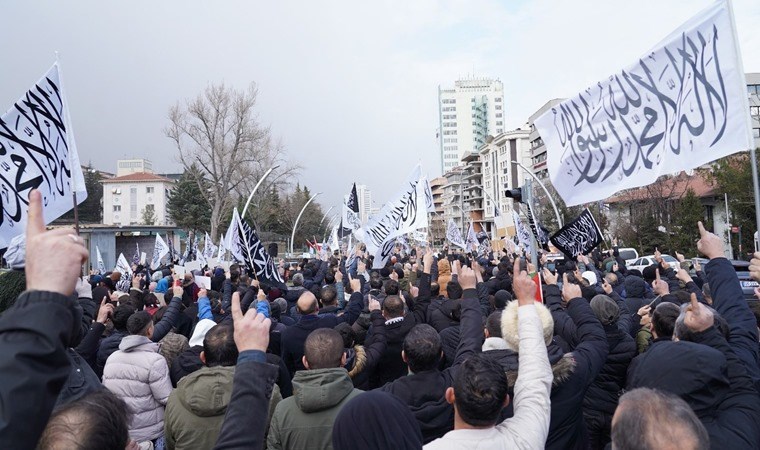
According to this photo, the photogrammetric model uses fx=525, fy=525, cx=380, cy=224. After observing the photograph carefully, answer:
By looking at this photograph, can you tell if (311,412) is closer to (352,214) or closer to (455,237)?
(455,237)

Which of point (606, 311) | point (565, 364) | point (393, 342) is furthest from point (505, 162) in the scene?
point (565, 364)

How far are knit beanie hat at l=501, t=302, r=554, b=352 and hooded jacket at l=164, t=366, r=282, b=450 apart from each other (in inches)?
67.2

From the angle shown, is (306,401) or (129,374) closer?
(306,401)

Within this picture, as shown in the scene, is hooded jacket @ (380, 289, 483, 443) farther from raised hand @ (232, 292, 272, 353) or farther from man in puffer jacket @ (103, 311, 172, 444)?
man in puffer jacket @ (103, 311, 172, 444)

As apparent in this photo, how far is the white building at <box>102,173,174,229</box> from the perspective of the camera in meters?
90.9

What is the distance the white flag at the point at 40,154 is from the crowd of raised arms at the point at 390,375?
1255mm

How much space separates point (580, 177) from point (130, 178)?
3835 inches

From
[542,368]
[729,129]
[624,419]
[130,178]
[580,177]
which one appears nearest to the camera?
[624,419]

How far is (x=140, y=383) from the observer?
13.5ft

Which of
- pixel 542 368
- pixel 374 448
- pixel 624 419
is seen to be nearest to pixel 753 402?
pixel 542 368

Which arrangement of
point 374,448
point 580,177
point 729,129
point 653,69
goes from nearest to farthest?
point 374,448 < point 729,129 < point 653,69 < point 580,177

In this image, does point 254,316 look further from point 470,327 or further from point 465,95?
point 465,95

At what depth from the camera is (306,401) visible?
296 cm

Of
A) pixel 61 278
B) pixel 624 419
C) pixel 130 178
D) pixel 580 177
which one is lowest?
pixel 624 419
